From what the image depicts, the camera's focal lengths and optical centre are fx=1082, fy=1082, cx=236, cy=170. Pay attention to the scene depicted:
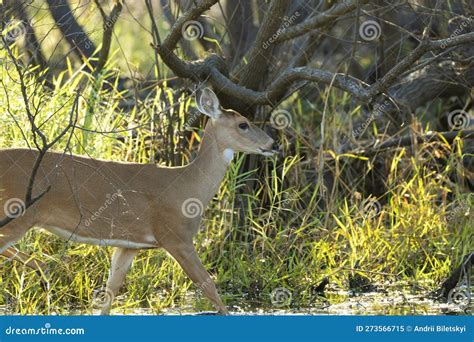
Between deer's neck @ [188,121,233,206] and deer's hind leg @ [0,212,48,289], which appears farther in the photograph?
deer's neck @ [188,121,233,206]

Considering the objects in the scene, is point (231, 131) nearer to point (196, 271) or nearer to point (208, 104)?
point (208, 104)

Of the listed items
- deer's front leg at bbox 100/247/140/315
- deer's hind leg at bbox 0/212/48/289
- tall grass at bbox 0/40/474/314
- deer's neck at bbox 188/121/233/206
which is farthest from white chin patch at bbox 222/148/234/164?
deer's hind leg at bbox 0/212/48/289

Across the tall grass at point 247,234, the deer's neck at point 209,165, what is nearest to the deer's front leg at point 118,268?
the tall grass at point 247,234

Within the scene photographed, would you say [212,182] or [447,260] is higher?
[212,182]

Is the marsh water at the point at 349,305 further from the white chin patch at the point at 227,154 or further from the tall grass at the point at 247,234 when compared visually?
the white chin patch at the point at 227,154

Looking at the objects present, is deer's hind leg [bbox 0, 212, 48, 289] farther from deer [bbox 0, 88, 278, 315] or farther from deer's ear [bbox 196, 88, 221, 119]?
deer's ear [bbox 196, 88, 221, 119]

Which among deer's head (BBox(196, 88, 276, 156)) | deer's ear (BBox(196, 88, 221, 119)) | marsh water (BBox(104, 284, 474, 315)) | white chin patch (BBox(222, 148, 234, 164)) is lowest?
marsh water (BBox(104, 284, 474, 315))

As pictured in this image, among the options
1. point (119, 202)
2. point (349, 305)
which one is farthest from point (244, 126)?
point (349, 305)

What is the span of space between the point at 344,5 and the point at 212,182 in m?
1.81

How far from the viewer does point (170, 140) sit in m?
10.1

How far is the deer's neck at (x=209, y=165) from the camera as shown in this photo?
8.40m

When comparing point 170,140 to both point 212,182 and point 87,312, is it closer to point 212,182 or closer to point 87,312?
point 212,182

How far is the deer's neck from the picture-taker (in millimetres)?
8398

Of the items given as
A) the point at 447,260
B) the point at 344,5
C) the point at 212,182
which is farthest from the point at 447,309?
the point at 344,5
